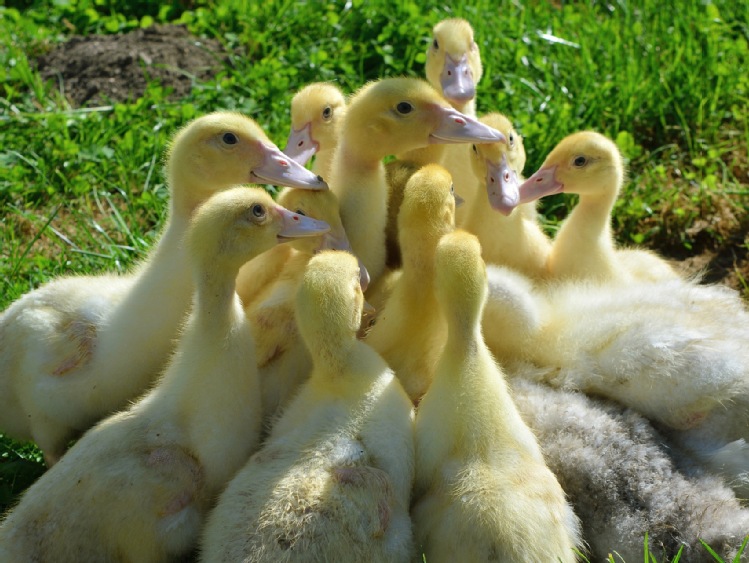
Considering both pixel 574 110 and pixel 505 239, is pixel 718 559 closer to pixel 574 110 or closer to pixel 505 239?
pixel 505 239

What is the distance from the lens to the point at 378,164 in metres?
4.97

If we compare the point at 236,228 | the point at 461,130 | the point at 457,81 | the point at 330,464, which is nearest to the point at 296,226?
the point at 236,228

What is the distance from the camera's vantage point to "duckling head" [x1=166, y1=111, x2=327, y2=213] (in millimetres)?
4695

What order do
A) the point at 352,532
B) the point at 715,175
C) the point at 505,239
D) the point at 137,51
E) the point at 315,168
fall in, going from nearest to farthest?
the point at 352,532, the point at 505,239, the point at 315,168, the point at 715,175, the point at 137,51

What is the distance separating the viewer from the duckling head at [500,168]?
4.95 m

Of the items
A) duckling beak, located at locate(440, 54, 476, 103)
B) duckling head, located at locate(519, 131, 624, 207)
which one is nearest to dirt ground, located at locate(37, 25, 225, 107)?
duckling beak, located at locate(440, 54, 476, 103)

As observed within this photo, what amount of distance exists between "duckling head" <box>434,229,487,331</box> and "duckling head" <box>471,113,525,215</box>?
99 cm

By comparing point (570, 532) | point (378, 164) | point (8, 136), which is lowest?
point (8, 136)

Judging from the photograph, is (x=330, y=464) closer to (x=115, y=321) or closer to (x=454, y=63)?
(x=115, y=321)

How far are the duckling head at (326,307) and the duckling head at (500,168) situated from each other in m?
1.23

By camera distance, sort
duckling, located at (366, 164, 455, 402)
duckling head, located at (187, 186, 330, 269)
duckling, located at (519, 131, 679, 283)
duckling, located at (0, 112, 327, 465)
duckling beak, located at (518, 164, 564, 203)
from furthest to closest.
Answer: duckling beak, located at (518, 164, 564, 203) → duckling, located at (519, 131, 679, 283) → duckling, located at (0, 112, 327, 465) → duckling, located at (366, 164, 455, 402) → duckling head, located at (187, 186, 330, 269)

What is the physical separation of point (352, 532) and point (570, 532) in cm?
78

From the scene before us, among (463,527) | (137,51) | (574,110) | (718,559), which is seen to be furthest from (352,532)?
(137,51)

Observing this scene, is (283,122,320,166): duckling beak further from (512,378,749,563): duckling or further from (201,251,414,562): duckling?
(512,378,749,563): duckling
